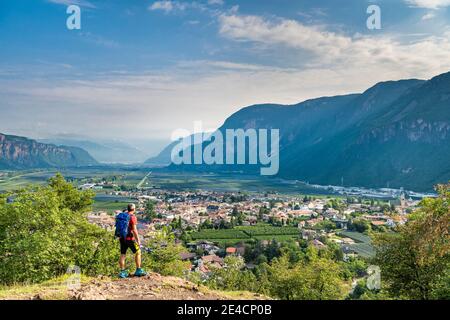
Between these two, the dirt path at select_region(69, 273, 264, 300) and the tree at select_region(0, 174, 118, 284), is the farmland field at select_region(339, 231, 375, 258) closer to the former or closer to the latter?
the tree at select_region(0, 174, 118, 284)

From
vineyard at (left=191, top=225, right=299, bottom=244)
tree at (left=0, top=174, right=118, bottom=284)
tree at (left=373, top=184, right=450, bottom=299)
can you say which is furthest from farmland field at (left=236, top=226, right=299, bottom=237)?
tree at (left=373, top=184, right=450, bottom=299)

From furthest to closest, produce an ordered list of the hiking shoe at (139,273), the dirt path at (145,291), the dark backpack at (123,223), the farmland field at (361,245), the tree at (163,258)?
1. the farmland field at (361,245)
2. the tree at (163,258)
3. the hiking shoe at (139,273)
4. the dark backpack at (123,223)
5. the dirt path at (145,291)

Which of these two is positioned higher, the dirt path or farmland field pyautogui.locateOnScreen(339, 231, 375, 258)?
the dirt path

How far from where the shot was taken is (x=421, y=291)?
44.8ft

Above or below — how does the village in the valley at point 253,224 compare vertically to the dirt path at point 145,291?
below

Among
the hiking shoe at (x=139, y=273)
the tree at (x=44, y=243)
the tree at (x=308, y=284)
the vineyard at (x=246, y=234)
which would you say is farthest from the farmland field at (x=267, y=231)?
the hiking shoe at (x=139, y=273)

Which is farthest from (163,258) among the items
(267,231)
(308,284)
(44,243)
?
(267,231)

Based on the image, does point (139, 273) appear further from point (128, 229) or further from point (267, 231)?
point (267, 231)

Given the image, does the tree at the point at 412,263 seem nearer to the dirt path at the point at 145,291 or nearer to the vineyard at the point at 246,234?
the dirt path at the point at 145,291

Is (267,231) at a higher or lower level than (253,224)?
higher

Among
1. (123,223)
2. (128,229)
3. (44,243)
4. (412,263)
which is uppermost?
(123,223)

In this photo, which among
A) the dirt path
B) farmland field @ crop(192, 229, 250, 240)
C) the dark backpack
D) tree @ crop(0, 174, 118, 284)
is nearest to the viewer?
the dirt path
